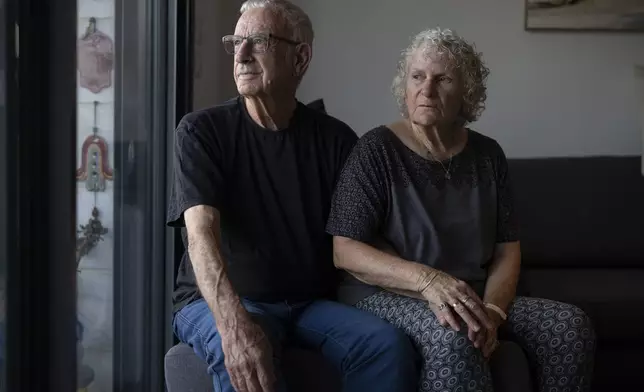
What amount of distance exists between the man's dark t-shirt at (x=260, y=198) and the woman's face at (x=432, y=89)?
9.7 inches

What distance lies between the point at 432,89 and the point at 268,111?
38cm

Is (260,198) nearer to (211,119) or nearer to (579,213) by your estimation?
(211,119)

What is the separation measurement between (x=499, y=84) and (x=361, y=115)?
1.85ft

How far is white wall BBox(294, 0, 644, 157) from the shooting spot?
117 inches

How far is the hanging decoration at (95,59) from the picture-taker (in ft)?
5.44

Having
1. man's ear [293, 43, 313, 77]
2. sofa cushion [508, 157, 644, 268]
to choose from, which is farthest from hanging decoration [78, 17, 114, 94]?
sofa cushion [508, 157, 644, 268]

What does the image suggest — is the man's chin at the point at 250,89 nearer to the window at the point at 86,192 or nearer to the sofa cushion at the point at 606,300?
the window at the point at 86,192

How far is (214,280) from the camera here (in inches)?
57.0

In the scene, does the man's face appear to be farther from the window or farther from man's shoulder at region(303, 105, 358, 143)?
the window

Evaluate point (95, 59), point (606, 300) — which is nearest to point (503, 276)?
point (606, 300)

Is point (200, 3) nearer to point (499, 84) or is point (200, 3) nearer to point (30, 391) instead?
Answer: point (499, 84)

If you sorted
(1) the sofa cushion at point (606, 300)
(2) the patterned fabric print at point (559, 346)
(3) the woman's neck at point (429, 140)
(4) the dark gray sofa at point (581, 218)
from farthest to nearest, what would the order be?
1. (4) the dark gray sofa at point (581, 218)
2. (1) the sofa cushion at point (606, 300)
3. (3) the woman's neck at point (429, 140)
4. (2) the patterned fabric print at point (559, 346)

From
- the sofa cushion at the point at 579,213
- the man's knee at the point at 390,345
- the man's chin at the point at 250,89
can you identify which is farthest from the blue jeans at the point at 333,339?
the sofa cushion at the point at 579,213

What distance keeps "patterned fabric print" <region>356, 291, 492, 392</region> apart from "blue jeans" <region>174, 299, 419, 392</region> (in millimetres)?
28
